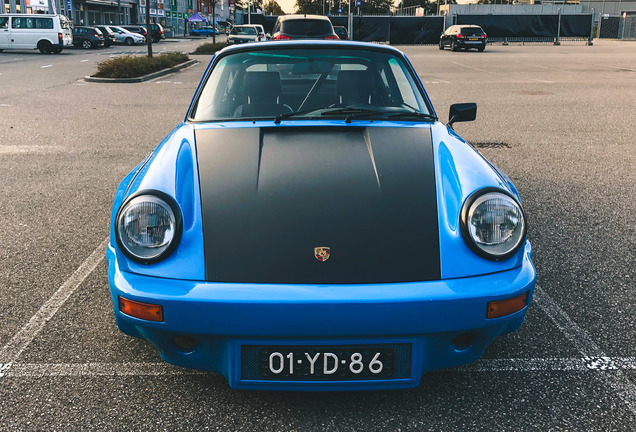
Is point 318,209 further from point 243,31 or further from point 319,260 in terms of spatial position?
point 243,31

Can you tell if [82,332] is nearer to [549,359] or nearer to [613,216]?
[549,359]

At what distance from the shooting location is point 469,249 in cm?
240

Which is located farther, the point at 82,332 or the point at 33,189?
the point at 33,189

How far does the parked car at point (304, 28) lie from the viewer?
16.9 meters

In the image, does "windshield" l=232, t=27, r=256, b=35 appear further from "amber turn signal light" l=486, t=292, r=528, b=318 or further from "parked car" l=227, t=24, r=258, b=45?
"amber turn signal light" l=486, t=292, r=528, b=318

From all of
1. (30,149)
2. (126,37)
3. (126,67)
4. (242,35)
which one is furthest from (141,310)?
(126,37)

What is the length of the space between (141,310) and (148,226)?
1.13 ft

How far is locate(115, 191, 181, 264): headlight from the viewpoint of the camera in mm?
2387

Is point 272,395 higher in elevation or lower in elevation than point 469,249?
lower

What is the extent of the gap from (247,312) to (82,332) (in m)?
1.32

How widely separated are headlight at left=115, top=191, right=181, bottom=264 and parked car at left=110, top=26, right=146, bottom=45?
48592 millimetres

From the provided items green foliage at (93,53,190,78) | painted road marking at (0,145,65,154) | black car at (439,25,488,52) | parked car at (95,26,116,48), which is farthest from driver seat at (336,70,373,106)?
parked car at (95,26,116,48)

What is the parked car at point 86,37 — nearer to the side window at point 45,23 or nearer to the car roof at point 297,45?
the side window at point 45,23

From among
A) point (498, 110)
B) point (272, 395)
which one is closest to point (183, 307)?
point (272, 395)
